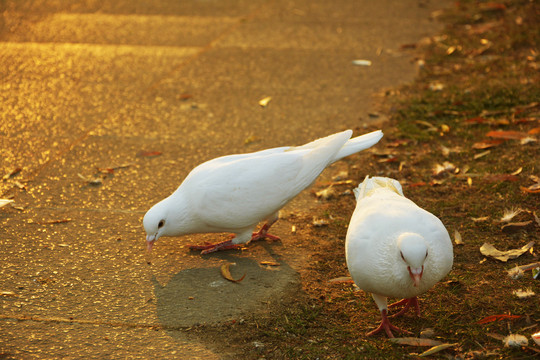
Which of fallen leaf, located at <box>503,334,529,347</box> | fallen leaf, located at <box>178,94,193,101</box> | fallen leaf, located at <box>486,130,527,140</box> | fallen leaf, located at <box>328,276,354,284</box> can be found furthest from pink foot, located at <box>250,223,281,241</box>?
fallen leaf, located at <box>178,94,193,101</box>

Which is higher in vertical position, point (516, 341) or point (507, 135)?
point (516, 341)

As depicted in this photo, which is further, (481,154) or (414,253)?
(481,154)

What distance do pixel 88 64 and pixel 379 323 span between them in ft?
Result: 17.0

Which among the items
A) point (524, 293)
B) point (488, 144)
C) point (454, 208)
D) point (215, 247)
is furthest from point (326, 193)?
point (524, 293)

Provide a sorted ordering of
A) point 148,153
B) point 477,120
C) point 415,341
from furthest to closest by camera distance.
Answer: point 477,120 → point 148,153 → point 415,341

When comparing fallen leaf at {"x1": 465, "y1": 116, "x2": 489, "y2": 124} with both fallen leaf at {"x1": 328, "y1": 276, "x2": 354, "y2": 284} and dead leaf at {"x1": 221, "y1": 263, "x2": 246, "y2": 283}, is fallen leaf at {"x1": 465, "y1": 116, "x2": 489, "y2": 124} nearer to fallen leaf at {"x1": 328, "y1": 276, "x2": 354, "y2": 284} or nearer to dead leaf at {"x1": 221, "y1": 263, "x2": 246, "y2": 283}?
fallen leaf at {"x1": 328, "y1": 276, "x2": 354, "y2": 284}

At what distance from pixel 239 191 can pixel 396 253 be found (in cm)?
111

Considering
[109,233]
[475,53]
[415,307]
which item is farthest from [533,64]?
[109,233]

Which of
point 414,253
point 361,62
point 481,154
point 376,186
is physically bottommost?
point 361,62

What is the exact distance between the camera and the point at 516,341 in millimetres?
2768

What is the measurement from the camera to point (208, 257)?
3707 mm

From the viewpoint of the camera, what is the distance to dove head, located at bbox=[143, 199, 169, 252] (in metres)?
3.50

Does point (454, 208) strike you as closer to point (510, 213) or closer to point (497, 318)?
point (510, 213)

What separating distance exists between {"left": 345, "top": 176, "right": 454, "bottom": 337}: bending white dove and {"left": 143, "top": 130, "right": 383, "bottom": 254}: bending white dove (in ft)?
2.21
